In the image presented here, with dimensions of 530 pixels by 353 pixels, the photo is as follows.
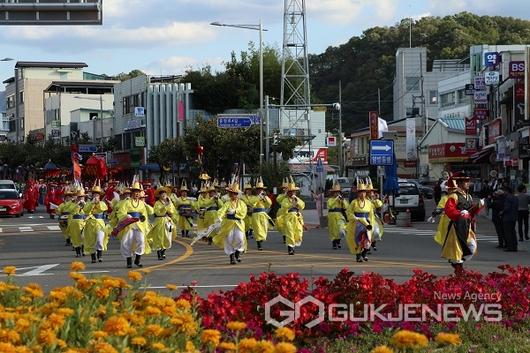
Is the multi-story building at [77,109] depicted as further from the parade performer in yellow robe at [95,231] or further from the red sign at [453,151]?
the parade performer in yellow robe at [95,231]

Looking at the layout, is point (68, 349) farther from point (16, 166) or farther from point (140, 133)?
point (16, 166)

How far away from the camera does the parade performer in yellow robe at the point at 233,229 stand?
19.8 meters

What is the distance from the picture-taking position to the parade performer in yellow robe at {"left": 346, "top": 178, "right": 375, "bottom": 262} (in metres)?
19.7

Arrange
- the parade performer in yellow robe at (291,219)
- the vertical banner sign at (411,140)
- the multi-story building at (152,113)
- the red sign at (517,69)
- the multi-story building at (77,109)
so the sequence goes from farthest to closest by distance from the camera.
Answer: the multi-story building at (77,109) < the vertical banner sign at (411,140) < the multi-story building at (152,113) < the red sign at (517,69) < the parade performer in yellow robe at (291,219)

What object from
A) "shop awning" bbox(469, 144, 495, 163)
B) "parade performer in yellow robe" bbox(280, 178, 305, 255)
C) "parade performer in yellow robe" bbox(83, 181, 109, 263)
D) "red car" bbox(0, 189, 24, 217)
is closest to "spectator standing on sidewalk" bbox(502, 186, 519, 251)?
"parade performer in yellow robe" bbox(280, 178, 305, 255)

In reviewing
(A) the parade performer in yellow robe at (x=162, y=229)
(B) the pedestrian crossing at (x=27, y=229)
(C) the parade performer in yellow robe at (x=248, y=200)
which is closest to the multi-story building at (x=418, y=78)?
(B) the pedestrian crossing at (x=27, y=229)

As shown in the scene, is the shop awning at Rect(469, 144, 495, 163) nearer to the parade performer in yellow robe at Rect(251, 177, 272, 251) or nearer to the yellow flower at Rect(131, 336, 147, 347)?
the parade performer in yellow robe at Rect(251, 177, 272, 251)

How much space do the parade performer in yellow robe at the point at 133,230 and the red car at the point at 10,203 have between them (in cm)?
2618

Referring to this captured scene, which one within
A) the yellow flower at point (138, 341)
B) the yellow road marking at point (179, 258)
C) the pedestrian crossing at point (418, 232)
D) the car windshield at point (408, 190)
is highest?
the yellow flower at point (138, 341)

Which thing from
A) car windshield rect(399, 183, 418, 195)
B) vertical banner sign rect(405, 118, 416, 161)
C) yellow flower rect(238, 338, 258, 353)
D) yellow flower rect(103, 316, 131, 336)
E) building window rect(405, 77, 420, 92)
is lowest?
car windshield rect(399, 183, 418, 195)

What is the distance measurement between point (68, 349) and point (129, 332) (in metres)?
0.41

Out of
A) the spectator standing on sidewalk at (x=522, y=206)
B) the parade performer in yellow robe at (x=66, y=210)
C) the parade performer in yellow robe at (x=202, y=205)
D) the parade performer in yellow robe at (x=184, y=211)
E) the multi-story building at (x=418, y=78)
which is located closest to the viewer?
the parade performer in yellow robe at (x=66, y=210)

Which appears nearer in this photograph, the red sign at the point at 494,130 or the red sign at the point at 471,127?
the red sign at the point at 494,130

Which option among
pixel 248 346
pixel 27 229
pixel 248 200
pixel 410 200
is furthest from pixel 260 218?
pixel 248 346
